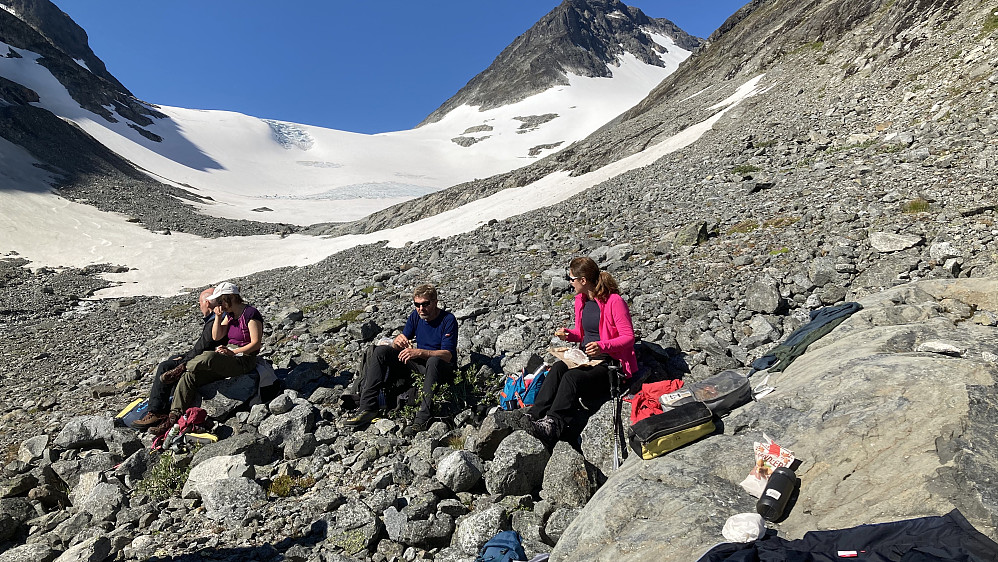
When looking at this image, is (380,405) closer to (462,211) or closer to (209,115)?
(462,211)

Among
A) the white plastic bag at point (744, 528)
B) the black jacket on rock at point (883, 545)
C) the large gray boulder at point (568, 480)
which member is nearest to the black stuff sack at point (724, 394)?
the large gray boulder at point (568, 480)

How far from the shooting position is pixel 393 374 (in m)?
6.25

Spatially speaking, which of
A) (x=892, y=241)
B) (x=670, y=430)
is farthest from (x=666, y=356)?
(x=892, y=241)

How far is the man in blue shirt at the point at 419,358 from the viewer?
5.81 m

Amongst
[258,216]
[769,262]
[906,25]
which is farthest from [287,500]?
[258,216]

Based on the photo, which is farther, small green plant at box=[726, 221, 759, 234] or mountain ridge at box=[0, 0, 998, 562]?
small green plant at box=[726, 221, 759, 234]

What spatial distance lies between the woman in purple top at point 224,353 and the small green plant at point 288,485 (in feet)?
7.24

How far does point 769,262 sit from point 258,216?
5301 cm

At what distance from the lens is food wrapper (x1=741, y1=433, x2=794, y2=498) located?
318cm

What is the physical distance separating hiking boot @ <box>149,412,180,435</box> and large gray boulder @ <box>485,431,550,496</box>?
4353 mm

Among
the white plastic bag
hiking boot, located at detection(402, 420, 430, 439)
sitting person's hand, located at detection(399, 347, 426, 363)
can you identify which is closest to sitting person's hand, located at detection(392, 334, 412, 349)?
sitting person's hand, located at detection(399, 347, 426, 363)

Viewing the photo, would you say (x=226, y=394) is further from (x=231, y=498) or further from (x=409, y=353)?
(x=409, y=353)

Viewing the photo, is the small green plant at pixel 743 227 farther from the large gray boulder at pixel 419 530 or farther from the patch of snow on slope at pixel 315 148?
the patch of snow on slope at pixel 315 148

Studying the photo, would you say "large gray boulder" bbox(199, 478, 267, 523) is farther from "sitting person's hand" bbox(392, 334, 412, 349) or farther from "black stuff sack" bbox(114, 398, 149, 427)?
"black stuff sack" bbox(114, 398, 149, 427)
